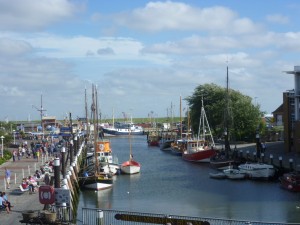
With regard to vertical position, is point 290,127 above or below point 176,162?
above

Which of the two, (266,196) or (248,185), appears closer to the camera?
(266,196)

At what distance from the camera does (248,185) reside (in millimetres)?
55250

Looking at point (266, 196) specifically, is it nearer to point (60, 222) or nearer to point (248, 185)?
point (248, 185)

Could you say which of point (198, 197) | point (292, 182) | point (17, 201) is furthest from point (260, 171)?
point (17, 201)

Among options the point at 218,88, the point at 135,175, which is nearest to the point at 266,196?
the point at 135,175

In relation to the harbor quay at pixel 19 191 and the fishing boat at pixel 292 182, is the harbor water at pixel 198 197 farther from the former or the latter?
the harbor quay at pixel 19 191

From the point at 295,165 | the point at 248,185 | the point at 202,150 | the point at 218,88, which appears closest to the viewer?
the point at 248,185

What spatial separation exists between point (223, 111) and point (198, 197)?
5741 centimetres

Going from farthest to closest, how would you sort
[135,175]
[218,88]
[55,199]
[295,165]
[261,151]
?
1. [218,88]
2. [261,151]
3. [135,175]
4. [295,165]
5. [55,199]

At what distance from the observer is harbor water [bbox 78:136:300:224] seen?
4006cm

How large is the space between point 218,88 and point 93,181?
6695 centimetres

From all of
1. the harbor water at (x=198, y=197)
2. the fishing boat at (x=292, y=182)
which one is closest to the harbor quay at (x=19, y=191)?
the harbor water at (x=198, y=197)

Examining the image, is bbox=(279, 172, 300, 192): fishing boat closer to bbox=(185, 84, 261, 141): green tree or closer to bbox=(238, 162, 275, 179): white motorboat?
bbox=(238, 162, 275, 179): white motorboat

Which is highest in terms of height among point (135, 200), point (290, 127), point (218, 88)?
point (218, 88)
